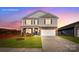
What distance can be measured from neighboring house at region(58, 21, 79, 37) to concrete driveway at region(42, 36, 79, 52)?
12cm

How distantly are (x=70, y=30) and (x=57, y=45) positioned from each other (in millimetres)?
321

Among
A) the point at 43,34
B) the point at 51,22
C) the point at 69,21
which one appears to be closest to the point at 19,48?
the point at 43,34

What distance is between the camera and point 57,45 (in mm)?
3166

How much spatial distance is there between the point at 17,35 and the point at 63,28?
2.48 ft

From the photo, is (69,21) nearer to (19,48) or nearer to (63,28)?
(63,28)

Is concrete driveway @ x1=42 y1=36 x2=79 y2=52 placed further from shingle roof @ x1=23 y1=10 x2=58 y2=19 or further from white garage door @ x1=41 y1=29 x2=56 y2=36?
shingle roof @ x1=23 y1=10 x2=58 y2=19

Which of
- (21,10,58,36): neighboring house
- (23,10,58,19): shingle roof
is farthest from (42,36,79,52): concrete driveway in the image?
(23,10,58,19): shingle roof

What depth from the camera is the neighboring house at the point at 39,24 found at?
10.4 ft

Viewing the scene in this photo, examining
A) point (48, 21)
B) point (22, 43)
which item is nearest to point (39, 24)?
point (48, 21)

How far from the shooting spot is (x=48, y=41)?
10.5 feet

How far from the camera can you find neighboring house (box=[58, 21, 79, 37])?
3172mm

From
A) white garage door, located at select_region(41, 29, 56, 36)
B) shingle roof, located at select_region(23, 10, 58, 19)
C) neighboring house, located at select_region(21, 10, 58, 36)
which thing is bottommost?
white garage door, located at select_region(41, 29, 56, 36)

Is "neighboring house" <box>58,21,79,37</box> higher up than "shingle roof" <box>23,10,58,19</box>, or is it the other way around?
"shingle roof" <box>23,10,58,19</box>

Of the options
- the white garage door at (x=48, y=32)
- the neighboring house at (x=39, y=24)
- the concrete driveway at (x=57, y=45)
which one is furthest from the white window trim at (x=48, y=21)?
the concrete driveway at (x=57, y=45)
